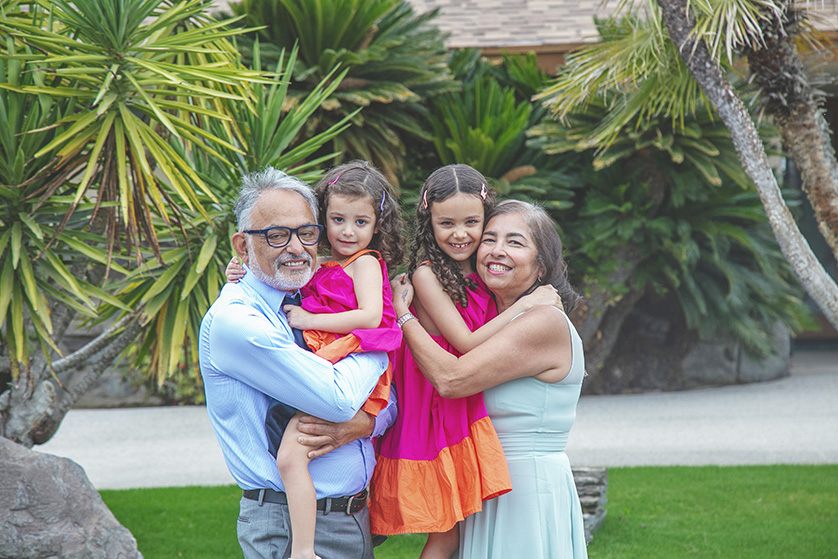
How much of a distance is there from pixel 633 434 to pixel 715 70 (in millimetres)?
4261

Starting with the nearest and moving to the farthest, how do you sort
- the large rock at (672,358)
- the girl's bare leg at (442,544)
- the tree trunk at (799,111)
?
the girl's bare leg at (442,544) → the tree trunk at (799,111) → the large rock at (672,358)

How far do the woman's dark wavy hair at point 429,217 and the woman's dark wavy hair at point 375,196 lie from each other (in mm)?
72

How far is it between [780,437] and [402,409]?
618 cm

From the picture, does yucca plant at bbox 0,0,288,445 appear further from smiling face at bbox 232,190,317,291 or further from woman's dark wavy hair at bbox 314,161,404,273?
smiling face at bbox 232,190,317,291

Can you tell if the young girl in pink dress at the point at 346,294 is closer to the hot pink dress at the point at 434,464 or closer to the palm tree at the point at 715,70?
the hot pink dress at the point at 434,464

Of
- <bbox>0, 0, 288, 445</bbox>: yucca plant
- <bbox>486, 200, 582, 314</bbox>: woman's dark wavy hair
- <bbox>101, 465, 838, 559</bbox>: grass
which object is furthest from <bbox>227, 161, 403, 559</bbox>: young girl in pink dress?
<bbox>101, 465, 838, 559</bbox>: grass

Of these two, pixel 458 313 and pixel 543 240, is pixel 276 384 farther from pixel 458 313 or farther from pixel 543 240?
pixel 543 240

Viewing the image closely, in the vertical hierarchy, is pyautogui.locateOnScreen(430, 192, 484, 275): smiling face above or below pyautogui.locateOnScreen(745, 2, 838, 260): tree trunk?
below

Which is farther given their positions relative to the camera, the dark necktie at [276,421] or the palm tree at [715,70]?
the palm tree at [715,70]

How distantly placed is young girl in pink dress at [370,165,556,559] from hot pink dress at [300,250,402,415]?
0.43 ft

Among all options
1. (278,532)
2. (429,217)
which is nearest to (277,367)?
(278,532)

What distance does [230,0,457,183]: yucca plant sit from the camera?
8031 mm

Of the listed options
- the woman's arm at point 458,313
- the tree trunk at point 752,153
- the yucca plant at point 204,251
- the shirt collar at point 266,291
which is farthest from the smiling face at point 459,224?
the tree trunk at point 752,153

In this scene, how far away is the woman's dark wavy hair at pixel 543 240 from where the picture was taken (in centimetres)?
269
